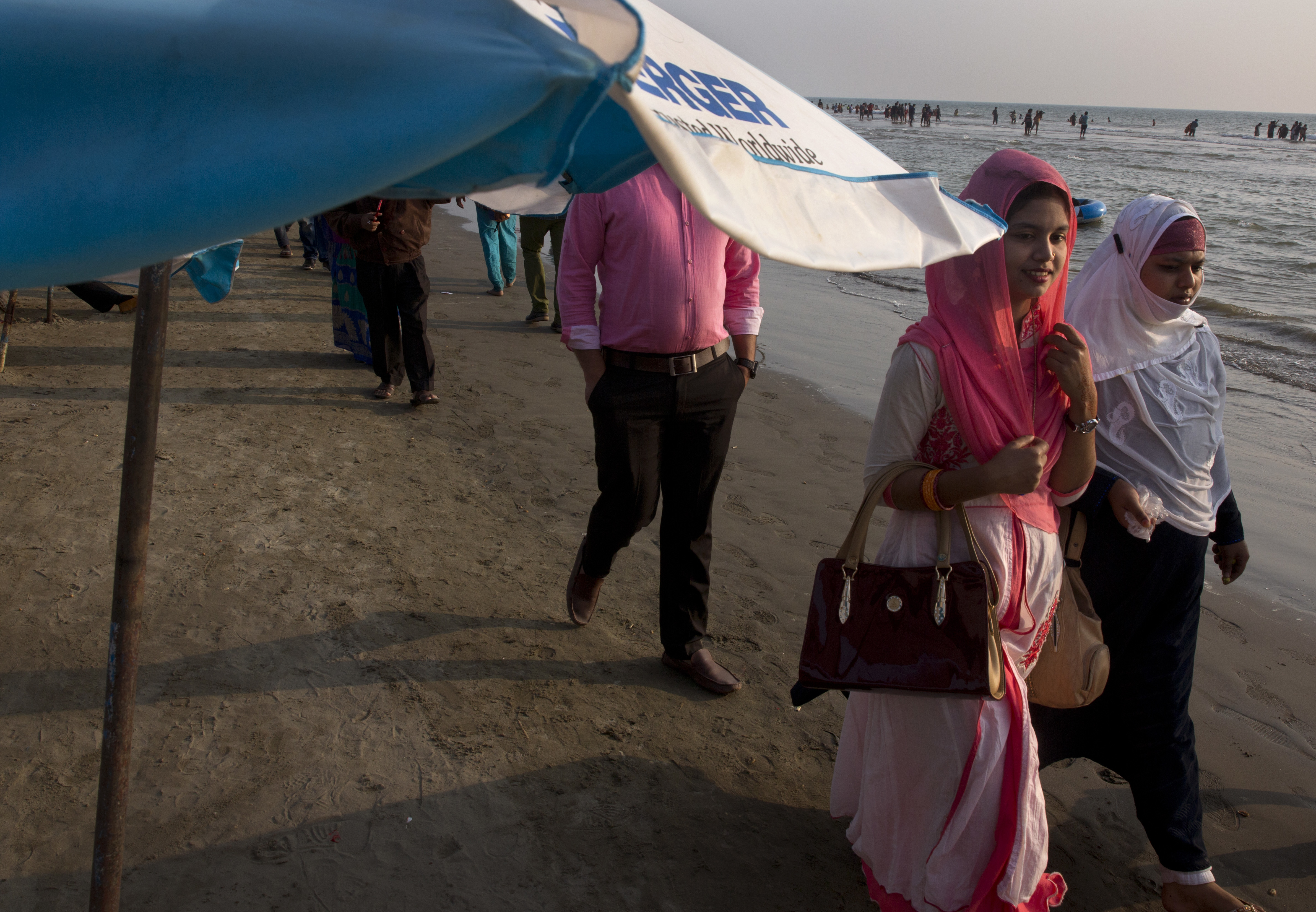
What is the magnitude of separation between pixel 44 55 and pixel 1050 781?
3.05 m

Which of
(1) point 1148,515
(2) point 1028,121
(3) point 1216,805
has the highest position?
(2) point 1028,121

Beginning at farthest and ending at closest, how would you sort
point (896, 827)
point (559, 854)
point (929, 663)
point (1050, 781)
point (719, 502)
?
point (719, 502) → point (1050, 781) → point (559, 854) → point (896, 827) → point (929, 663)

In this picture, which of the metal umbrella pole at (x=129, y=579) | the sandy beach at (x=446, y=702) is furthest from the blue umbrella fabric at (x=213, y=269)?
the sandy beach at (x=446, y=702)

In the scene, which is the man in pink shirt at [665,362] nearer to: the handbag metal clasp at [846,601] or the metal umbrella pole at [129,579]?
the handbag metal clasp at [846,601]

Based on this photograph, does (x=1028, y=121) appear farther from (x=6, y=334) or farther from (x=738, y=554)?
(x=6, y=334)

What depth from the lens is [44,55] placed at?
953 millimetres

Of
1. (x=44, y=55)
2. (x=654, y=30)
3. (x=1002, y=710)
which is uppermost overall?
(x=654, y=30)

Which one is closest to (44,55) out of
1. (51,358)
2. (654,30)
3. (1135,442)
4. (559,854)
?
(654,30)

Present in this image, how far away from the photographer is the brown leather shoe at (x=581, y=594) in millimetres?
3346

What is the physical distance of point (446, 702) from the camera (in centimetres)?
292

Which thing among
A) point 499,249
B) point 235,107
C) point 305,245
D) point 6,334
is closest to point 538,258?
point 499,249

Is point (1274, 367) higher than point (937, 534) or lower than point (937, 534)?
lower

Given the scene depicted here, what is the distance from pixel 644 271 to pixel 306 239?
350 inches

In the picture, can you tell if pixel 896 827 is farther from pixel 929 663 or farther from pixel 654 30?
pixel 654 30
